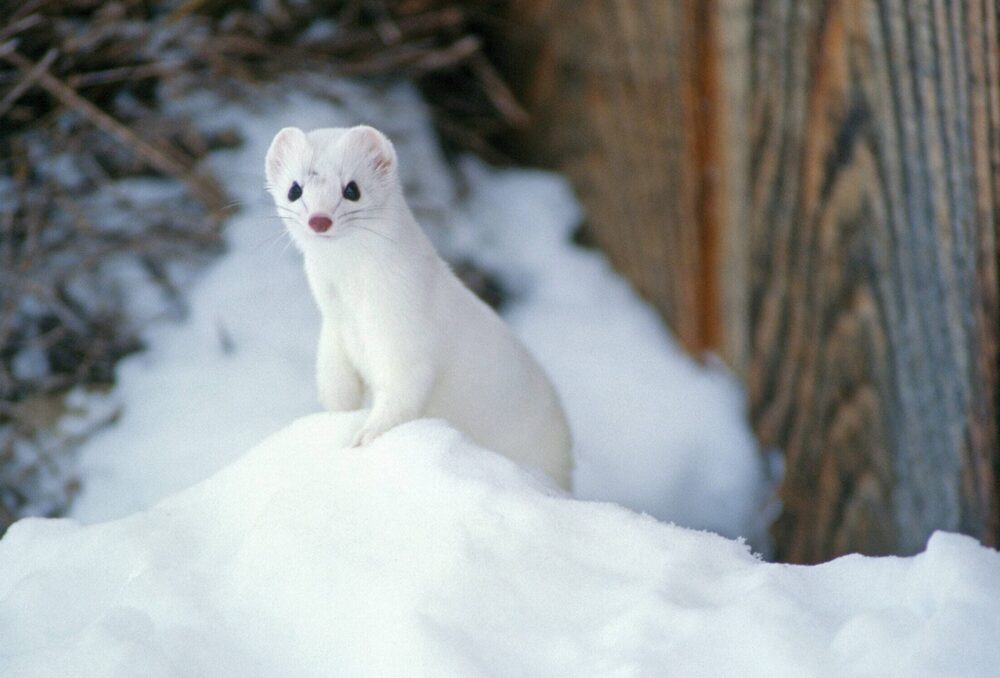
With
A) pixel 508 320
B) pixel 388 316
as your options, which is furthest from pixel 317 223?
pixel 508 320

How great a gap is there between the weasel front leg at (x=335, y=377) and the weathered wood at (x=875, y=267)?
2.73 feet

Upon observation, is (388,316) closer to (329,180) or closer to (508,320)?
(329,180)

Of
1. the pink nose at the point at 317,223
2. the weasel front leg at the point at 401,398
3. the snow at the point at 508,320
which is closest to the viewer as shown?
the pink nose at the point at 317,223

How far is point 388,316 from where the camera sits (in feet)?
4.51

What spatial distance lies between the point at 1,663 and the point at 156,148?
129 cm

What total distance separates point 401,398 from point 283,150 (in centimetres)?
34

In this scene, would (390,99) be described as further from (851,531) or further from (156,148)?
(851,531)

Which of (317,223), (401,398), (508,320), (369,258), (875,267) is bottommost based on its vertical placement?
(508,320)

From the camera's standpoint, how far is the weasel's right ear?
1271mm

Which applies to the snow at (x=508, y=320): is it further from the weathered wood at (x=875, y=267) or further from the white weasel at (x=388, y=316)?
the white weasel at (x=388, y=316)

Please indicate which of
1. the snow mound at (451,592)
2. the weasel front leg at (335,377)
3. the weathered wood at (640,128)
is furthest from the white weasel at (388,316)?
the weathered wood at (640,128)

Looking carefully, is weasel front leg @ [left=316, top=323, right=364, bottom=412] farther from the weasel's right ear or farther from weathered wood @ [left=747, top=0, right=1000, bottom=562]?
weathered wood @ [left=747, top=0, right=1000, bottom=562]

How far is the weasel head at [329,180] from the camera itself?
4.09 ft

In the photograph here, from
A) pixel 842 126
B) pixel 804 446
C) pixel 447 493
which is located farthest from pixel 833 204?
pixel 447 493
